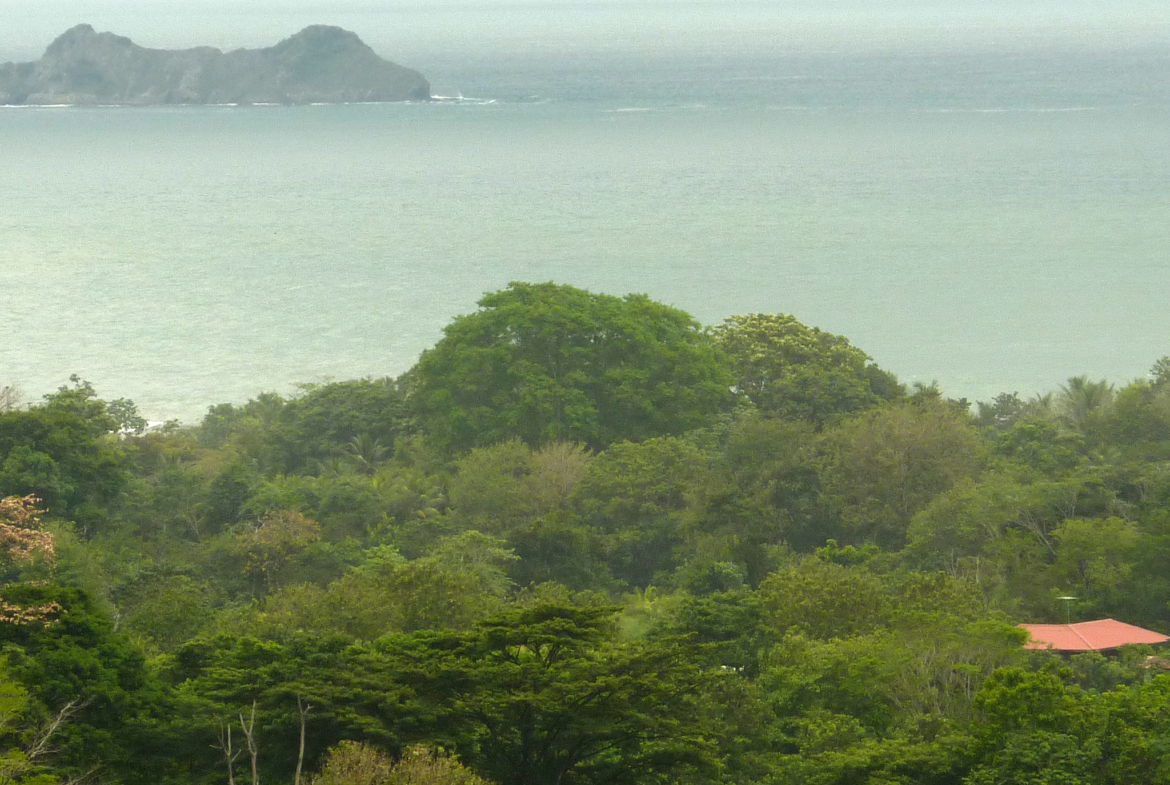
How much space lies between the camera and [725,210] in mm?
91750

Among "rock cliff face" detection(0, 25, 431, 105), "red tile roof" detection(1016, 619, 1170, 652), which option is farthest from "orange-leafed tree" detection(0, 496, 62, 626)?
"rock cliff face" detection(0, 25, 431, 105)

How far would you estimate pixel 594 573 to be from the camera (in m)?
30.0

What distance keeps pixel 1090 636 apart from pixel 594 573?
10.6m

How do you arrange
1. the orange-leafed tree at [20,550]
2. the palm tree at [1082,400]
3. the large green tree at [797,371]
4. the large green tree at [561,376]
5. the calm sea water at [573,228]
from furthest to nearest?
the calm sea water at [573,228] → the palm tree at [1082,400] → the large green tree at [797,371] → the large green tree at [561,376] → the orange-leafed tree at [20,550]

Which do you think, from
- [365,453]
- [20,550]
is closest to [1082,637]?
[20,550]

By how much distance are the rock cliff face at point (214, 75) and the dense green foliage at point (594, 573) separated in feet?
369

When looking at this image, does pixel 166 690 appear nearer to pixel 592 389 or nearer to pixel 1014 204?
pixel 592 389

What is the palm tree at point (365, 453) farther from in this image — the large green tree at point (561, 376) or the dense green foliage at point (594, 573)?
the large green tree at point (561, 376)

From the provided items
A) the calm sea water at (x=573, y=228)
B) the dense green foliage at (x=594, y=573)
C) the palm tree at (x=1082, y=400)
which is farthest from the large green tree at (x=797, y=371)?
the calm sea water at (x=573, y=228)

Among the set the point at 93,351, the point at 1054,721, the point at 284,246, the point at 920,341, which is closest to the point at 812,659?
the point at 1054,721

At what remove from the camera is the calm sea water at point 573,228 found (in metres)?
63.6

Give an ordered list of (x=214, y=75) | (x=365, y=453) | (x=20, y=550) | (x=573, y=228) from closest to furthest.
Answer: (x=20, y=550) < (x=365, y=453) < (x=573, y=228) < (x=214, y=75)

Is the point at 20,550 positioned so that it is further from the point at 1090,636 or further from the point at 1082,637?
the point at 1090,636

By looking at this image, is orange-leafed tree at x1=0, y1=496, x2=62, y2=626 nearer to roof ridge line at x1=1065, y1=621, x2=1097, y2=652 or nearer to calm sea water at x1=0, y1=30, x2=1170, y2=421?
roof ridge line at x1=1065, y1=621, x2=1097, y2=652
